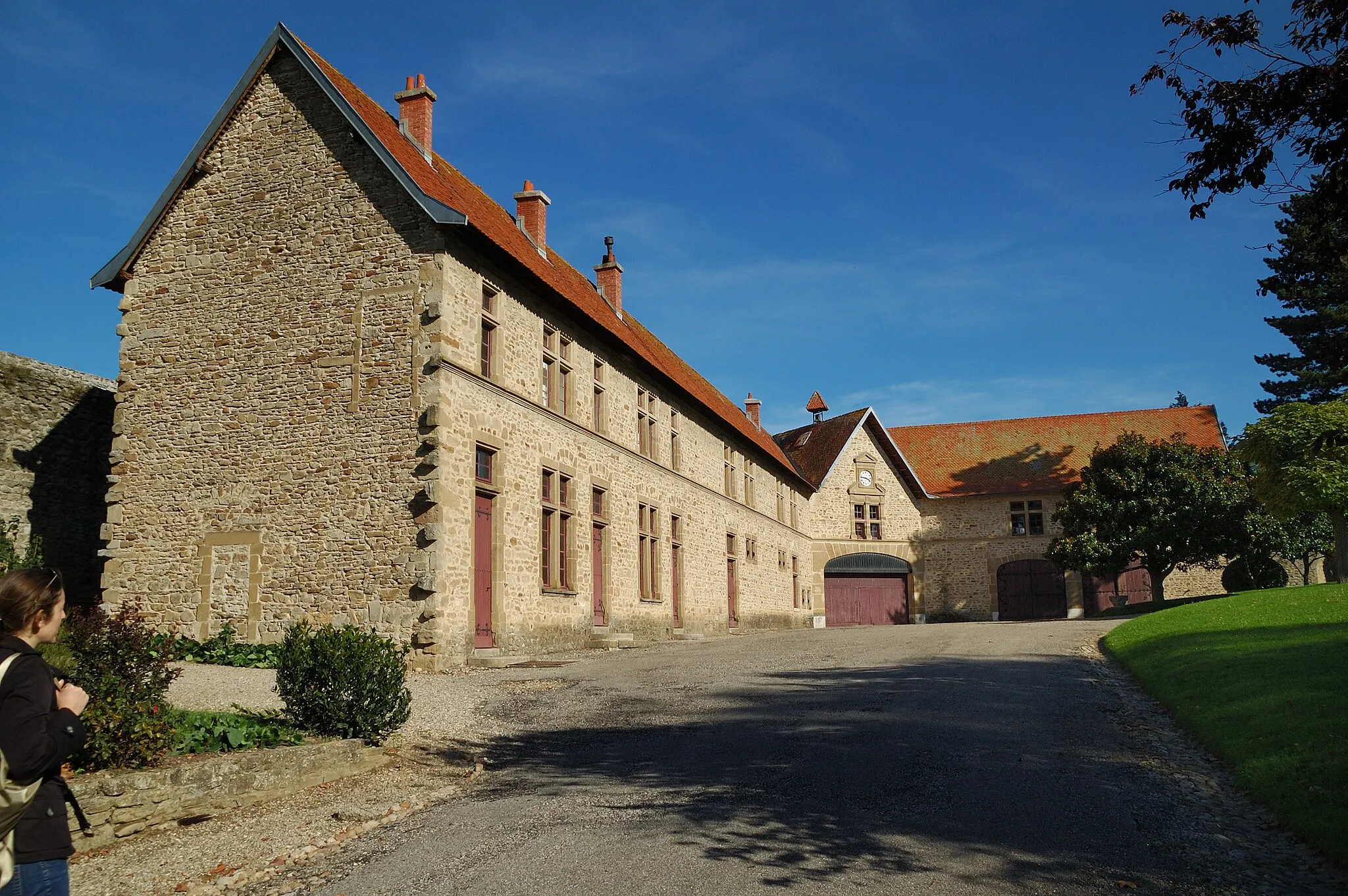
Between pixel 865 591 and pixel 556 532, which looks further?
pixel 865 591

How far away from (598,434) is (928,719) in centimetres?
1303

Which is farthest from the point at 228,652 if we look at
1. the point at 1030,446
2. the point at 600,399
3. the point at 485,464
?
the point at 1030,446

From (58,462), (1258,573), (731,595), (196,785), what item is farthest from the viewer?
(1258,573)

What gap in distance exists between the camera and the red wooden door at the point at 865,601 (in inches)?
1720

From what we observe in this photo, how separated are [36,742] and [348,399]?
1357 cm

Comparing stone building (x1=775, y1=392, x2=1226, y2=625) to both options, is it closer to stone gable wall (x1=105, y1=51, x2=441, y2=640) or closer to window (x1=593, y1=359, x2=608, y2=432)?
window (x1=593, y1=359, x2=608, y2=432)

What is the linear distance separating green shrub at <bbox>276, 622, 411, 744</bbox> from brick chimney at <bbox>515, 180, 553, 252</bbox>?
48.7 feet

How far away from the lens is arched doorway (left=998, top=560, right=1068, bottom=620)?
42344 mm

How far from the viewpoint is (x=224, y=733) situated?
27.2 ft

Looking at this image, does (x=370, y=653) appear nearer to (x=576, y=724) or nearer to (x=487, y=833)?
(x=576, y=724)

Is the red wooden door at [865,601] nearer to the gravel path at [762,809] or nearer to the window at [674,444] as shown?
the window at [674,444]

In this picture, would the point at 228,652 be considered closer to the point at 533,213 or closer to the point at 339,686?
the point at 339,686

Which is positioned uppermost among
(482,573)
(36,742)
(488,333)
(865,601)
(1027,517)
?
(488,333)

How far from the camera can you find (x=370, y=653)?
926 cm
